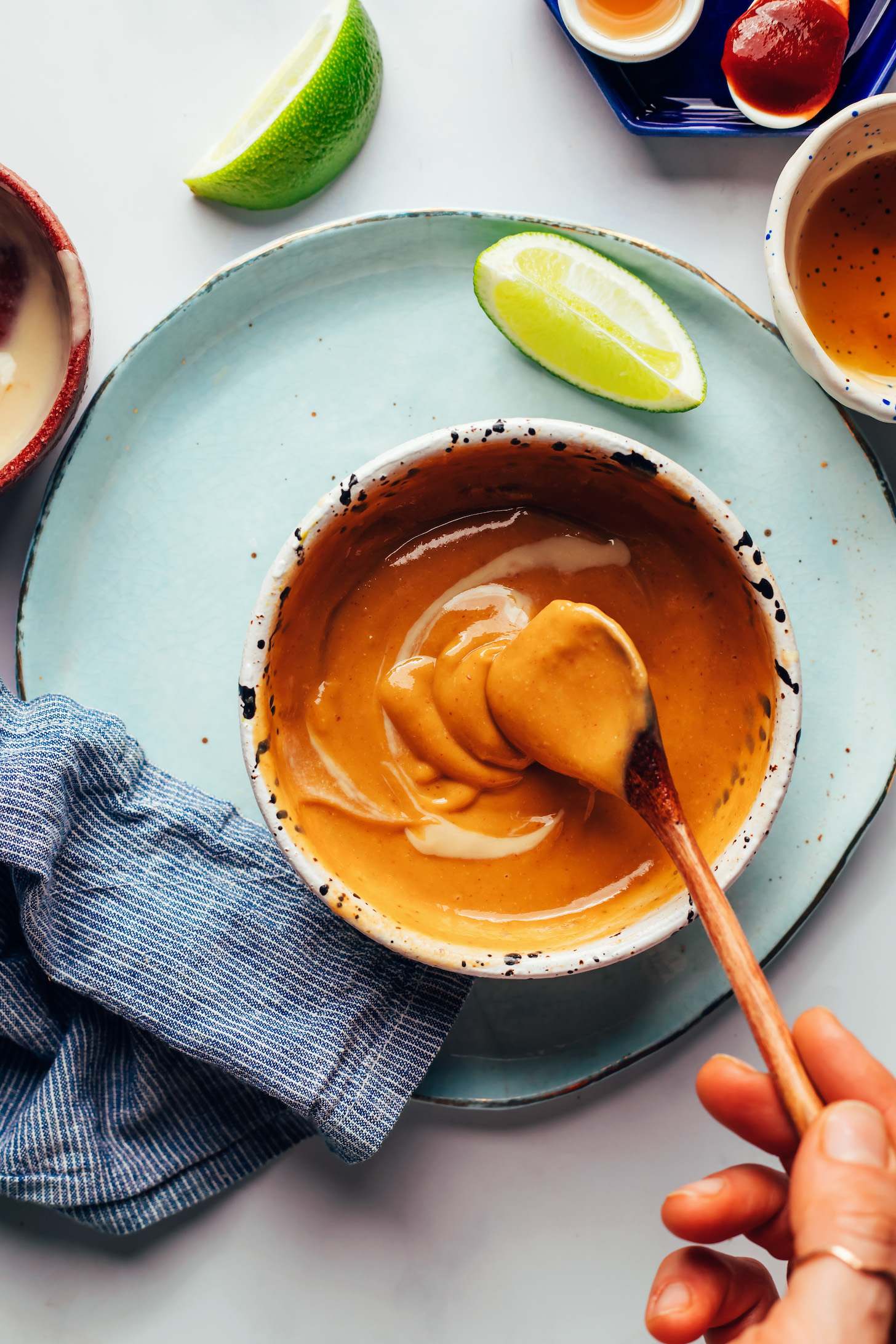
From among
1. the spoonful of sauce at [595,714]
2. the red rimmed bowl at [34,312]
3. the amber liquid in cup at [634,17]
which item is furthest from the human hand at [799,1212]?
the amber liquid in cup at [634,17]

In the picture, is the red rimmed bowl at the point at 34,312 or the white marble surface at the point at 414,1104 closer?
the red rimmed bowl at the point at 34,312

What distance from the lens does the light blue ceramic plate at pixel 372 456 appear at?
1100 millimetres

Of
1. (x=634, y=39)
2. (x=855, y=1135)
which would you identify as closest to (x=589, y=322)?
(x=634, y=39)

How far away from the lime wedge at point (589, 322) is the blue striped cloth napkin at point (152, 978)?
2.04 feet

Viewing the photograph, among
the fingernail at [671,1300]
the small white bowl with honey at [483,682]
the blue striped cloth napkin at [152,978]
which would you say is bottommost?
the blue striped cloth napkin at [152,978]

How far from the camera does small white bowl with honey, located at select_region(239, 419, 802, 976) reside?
0.96m

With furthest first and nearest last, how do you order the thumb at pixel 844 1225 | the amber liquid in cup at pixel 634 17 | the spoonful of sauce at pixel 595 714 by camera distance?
1. the amber liquid in cup at pixel 634 17
2. the spoonful of sauce at pixel 595 714
3. the thumb at pixel 844 1225

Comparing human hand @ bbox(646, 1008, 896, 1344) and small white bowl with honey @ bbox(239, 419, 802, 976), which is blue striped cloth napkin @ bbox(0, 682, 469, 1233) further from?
human hand @ bbox(646, 1008, 896, 1344)

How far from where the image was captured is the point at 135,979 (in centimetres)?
105

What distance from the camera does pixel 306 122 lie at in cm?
114

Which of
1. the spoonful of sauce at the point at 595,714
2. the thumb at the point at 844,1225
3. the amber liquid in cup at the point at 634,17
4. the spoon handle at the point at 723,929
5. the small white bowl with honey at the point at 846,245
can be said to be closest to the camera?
the thumb at the point at 844,1225

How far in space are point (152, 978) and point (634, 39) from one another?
1.21 metres

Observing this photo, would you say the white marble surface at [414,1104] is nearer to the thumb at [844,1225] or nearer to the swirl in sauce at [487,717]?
the swirl in sauce at [487,717]

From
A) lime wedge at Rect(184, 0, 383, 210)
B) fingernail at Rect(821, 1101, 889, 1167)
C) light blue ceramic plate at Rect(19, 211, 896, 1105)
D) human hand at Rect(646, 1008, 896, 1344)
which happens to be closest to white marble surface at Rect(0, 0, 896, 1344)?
lime wedge at Rect(184, 0, 383, 210)
